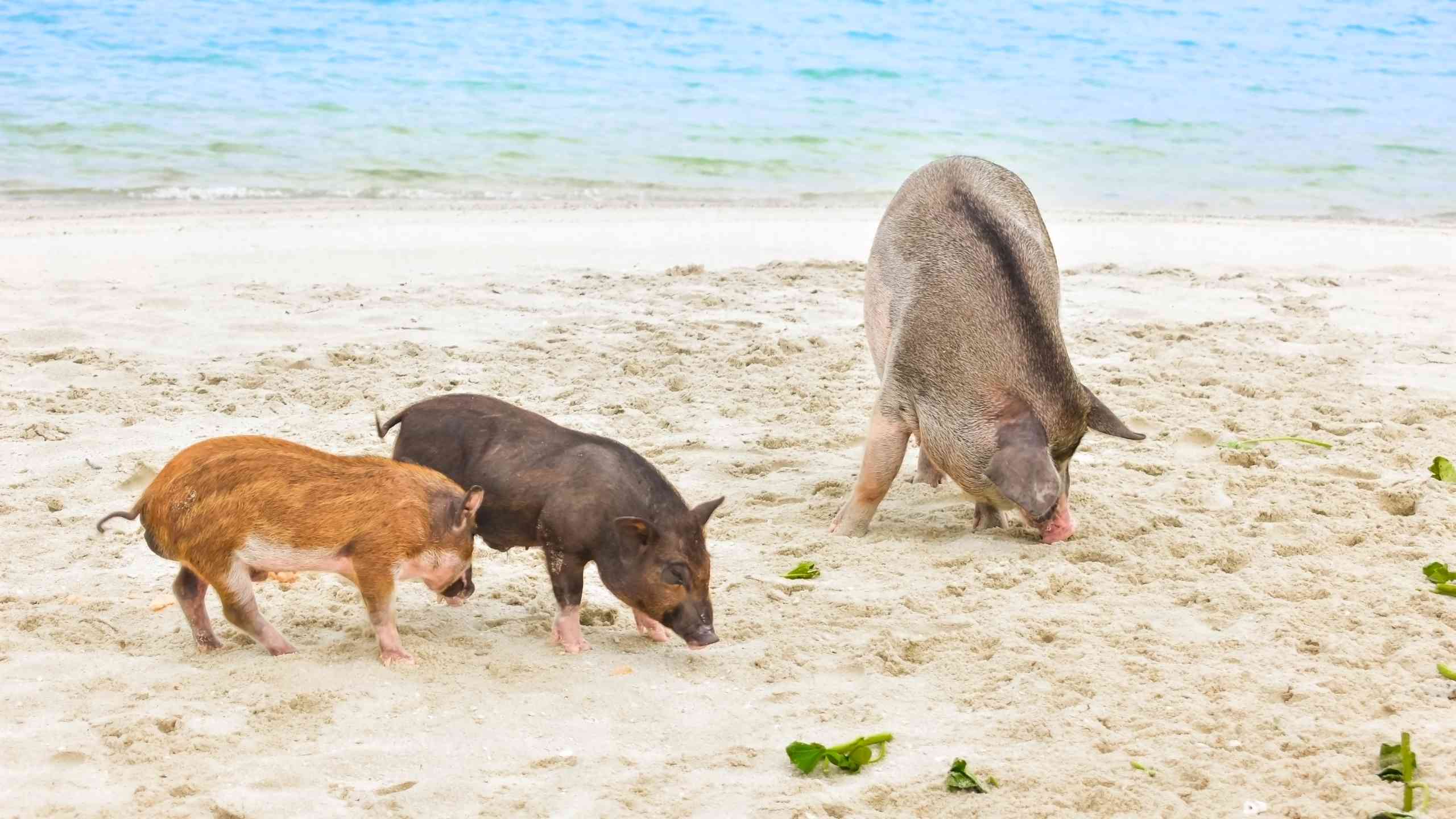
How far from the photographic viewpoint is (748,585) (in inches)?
200

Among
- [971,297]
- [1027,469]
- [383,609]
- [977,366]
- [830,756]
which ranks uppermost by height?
[971,297]

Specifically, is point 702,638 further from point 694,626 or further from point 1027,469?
point 1027,469

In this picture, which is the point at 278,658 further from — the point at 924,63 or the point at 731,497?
the point at 924,63

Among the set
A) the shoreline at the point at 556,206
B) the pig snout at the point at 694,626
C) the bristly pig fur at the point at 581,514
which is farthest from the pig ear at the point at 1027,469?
the shoreline at the point at 556,206

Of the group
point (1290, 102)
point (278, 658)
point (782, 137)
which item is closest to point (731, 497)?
point (278, 658)

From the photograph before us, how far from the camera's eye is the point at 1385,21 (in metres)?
36.4

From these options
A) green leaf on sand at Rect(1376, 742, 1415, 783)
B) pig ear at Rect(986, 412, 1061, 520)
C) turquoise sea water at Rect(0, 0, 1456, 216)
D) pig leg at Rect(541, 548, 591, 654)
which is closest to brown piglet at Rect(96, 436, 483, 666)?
pig leg at Rect(541, 548, 591, 654)

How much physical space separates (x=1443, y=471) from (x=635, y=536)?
3.74m

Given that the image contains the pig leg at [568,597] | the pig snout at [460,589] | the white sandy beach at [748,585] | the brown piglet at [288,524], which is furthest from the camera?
the pig snout at [460,589]

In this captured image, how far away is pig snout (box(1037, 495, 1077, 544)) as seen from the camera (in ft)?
17.7

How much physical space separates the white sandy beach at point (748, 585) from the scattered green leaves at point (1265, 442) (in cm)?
6

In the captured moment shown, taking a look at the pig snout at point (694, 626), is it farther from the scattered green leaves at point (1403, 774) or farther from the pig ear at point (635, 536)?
the scattered green leaves at point (1403, 774)

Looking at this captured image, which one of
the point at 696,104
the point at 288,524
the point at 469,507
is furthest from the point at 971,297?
the point at 696,104

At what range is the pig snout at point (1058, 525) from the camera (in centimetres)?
540
